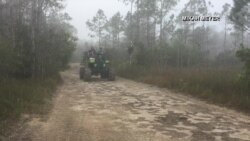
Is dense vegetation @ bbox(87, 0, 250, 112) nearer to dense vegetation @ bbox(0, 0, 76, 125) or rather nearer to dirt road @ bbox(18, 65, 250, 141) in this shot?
dirt road @ bbox(18, 65, 250, 141)

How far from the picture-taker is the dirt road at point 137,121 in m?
8.21

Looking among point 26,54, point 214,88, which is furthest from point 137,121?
point 26,54

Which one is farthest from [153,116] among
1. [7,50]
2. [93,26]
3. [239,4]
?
[93,26]

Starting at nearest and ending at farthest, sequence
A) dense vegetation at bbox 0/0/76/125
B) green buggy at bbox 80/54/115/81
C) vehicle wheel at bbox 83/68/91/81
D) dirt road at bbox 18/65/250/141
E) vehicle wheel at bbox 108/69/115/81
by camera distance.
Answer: dirt road at bbox 18/65/250/141 → dense vegetation at bbox 0/0/76/125 → vehicle wheel at bbox 83/68/91/81 → vehicle wheel at bbox 108/69/115/81 → green buggy at bbox 80/54/115/81

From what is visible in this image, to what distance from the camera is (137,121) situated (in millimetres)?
9773

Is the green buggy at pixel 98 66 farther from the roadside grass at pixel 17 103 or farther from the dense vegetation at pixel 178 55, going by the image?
the roadside grass at pixel 17 103

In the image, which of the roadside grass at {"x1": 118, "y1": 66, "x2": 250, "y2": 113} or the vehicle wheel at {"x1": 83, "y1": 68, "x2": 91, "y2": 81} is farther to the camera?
the vehicle wheel at {"x1": 83, "y1": 68, "x2": 91, "y2": 81}

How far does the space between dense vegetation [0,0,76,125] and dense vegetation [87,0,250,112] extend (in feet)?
19.4

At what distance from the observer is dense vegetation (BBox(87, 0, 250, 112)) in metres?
14.3

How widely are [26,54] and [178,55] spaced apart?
22353mm

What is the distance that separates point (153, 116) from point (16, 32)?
34.3 feet

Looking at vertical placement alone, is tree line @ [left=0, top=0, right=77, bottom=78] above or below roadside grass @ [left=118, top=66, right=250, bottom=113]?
above

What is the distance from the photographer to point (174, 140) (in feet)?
25.8

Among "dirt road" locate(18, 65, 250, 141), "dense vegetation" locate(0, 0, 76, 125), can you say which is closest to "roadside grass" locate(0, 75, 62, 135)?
"dense vegetation" locate(0, 0, 76, 125)
